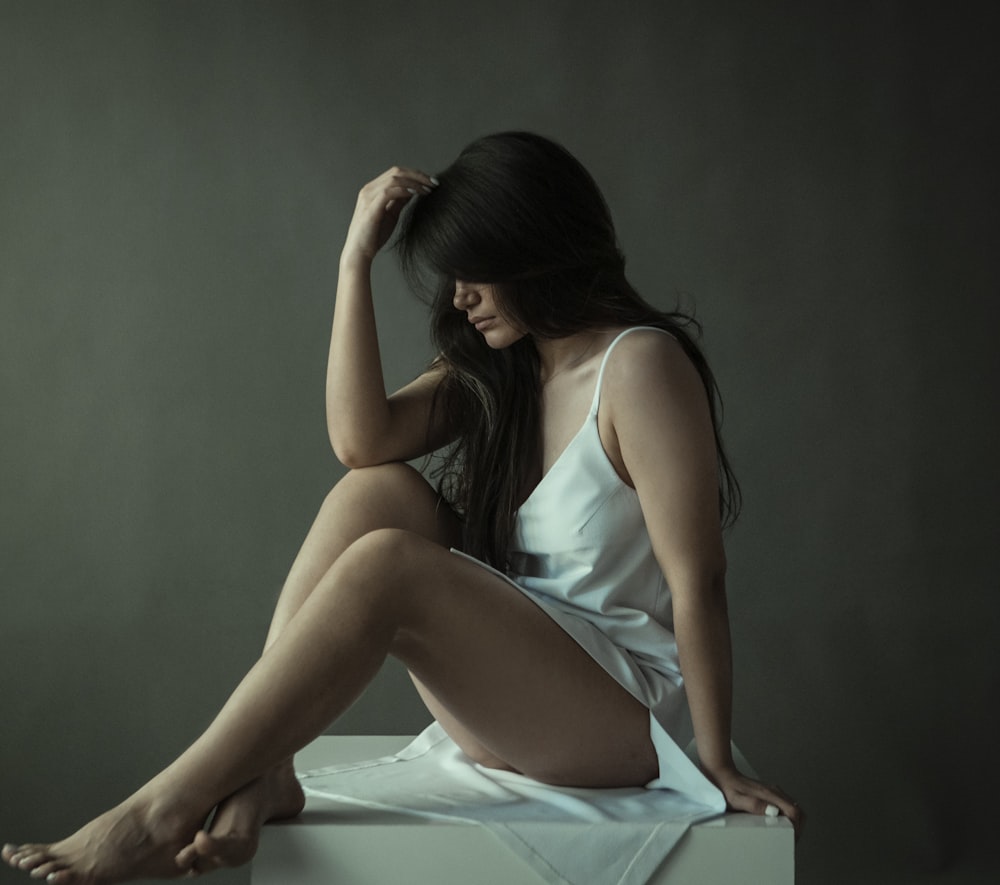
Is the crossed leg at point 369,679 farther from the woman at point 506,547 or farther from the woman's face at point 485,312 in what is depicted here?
the woman's face at point 485,312

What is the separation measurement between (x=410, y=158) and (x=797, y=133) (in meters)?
0.82

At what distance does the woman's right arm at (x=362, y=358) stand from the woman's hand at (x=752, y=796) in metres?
0.64

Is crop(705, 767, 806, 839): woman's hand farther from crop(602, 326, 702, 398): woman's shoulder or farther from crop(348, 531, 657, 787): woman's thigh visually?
crop(602, 326, 702, 398): woman's shoulder

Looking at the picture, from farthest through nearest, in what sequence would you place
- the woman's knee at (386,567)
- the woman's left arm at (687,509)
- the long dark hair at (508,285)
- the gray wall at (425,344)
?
the gray wall at (425,344) < the long dark hair at (508,285) < the woman's left arm at (687,509) < the woman's knee at (386,567)

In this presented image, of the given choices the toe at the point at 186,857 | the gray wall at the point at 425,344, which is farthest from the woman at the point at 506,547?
the gray wall at the point at 425,344

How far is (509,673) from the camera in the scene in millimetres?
1448

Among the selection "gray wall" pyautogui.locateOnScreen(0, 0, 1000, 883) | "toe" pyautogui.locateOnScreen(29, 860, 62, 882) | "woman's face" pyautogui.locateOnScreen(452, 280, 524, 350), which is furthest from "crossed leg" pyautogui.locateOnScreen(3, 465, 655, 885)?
"gray wall" pyautogui.locateOnScreen(0, 0, 1000, 883)

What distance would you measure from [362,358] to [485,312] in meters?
0.21

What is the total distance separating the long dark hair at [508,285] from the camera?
160 centimetres

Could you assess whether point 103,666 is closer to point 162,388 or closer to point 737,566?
point 162,388

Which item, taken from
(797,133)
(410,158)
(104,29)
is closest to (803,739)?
(797,133)

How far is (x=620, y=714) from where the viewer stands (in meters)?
1.51

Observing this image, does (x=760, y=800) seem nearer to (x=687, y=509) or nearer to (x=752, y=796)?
(x=752, y=796)

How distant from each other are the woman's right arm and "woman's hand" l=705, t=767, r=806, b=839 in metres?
0.64
